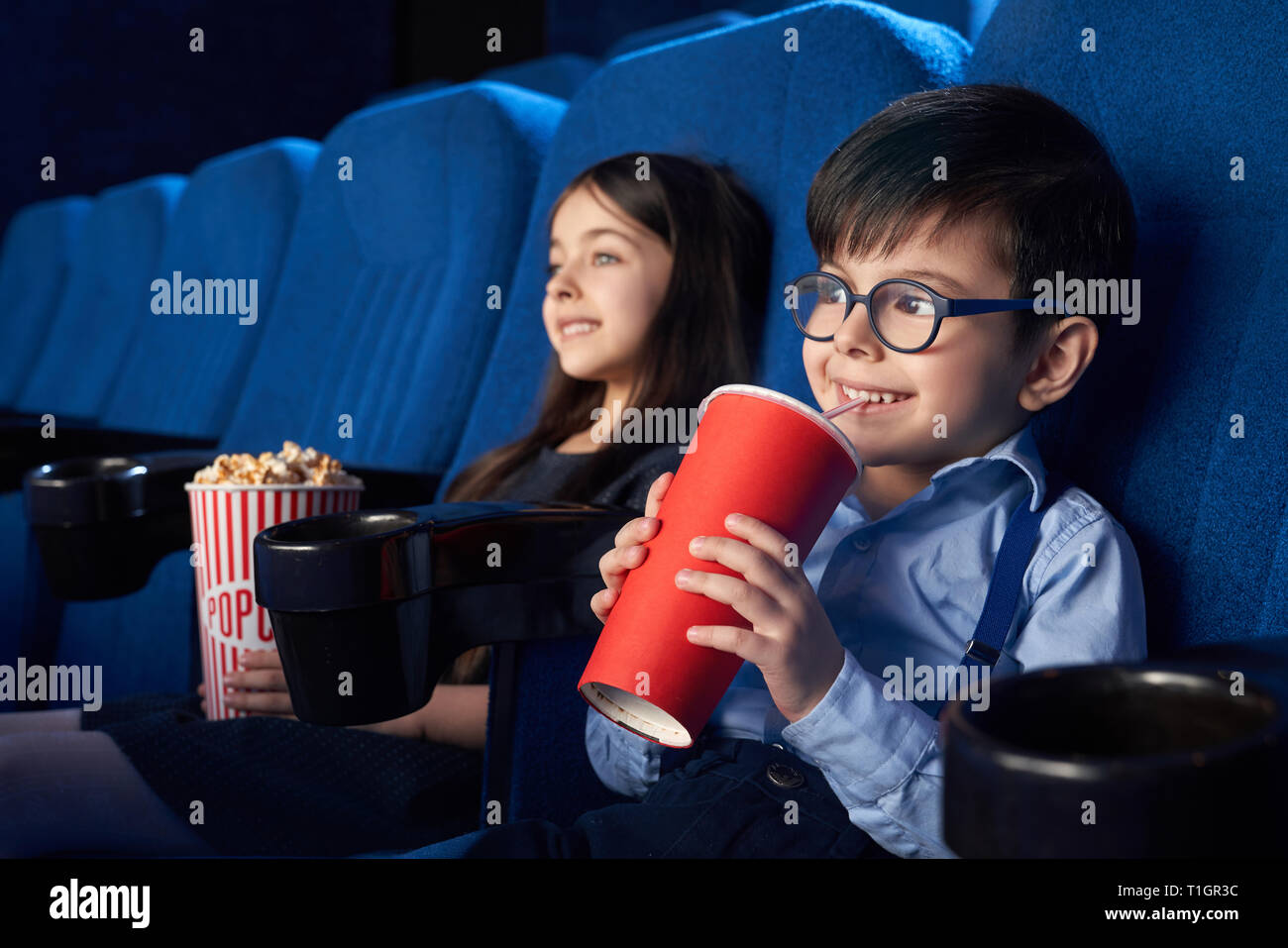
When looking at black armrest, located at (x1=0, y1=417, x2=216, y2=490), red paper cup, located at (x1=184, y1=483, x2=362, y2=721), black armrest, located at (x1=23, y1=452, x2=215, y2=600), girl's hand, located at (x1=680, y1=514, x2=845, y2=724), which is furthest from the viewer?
black armrest, located at (x1=0, y1=417, x2=216, y2=490)

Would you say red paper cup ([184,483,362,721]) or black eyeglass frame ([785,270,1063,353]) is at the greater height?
black eyeglass frame ([785,270,1063,353])

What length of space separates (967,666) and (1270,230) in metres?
0.35

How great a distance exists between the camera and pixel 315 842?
0.80 meters

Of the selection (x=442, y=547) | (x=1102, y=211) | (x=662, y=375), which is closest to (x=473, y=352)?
(x=662, y=375)

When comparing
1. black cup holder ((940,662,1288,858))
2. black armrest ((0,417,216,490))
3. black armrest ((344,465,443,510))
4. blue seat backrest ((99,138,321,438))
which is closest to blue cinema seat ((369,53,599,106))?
blue seat backrest ((99,138,321,438))

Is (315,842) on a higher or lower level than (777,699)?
lower

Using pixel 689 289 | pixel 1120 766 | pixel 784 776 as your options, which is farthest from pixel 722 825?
pixel 689 289

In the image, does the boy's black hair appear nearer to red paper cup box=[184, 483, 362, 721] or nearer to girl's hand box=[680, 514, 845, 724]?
girl's hand box=[680, 514, 845, 724]

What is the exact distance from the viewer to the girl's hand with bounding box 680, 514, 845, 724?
55 cm

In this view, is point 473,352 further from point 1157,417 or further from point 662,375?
point 1157,417

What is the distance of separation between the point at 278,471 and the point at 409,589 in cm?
28

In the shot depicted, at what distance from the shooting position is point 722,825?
68 cm

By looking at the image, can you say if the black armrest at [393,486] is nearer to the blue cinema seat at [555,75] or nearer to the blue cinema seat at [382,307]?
the blue cinema seat at [382,307]

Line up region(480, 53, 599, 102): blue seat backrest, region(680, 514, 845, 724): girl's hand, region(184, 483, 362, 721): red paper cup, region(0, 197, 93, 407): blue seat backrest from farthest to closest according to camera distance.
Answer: region(0, 197, 93, 407): blue seat backrest
region(480, 53, 599, 102): blue seat backrest
region(184, 483, 362, 721): red paper cup
region(680, 514, 845, 724): girl's hand
